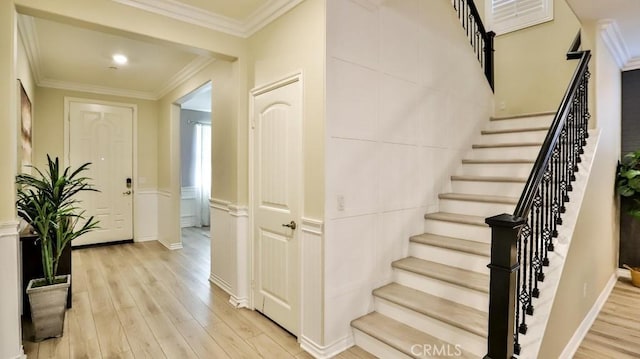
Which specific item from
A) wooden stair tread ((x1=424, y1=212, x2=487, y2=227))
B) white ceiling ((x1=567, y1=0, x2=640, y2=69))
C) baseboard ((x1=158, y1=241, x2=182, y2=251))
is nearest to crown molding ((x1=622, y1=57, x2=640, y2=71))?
white ceiling ((x1=567, y1=0, x2=640, y2=69))

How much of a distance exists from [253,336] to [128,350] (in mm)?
923

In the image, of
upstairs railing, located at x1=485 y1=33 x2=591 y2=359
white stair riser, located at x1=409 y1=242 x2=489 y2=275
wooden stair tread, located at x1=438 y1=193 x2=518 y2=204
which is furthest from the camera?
wooden stair tread, located at x1=438 y1=193 x2=518 y2=204

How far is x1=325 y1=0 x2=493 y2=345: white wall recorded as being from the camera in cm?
235

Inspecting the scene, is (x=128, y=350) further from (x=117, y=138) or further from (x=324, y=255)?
(x=117, y=138)

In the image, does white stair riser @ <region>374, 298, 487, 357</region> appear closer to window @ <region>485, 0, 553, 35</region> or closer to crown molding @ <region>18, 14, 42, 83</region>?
crown molding @ <region>18, 14, 42, 83</region>

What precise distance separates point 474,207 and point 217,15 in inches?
115

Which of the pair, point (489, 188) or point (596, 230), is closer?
point (596, 230)

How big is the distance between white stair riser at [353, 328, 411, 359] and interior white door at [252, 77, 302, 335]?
1.57 feet

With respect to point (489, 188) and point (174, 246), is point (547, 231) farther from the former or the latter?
point (174, 246)

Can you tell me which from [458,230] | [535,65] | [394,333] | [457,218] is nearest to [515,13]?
[535,65]

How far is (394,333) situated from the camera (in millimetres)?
2295

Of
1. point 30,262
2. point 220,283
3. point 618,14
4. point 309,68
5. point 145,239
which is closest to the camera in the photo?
point 309,68

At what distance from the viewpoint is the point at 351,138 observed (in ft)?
7.95

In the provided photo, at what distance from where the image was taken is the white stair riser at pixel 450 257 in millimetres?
2508
